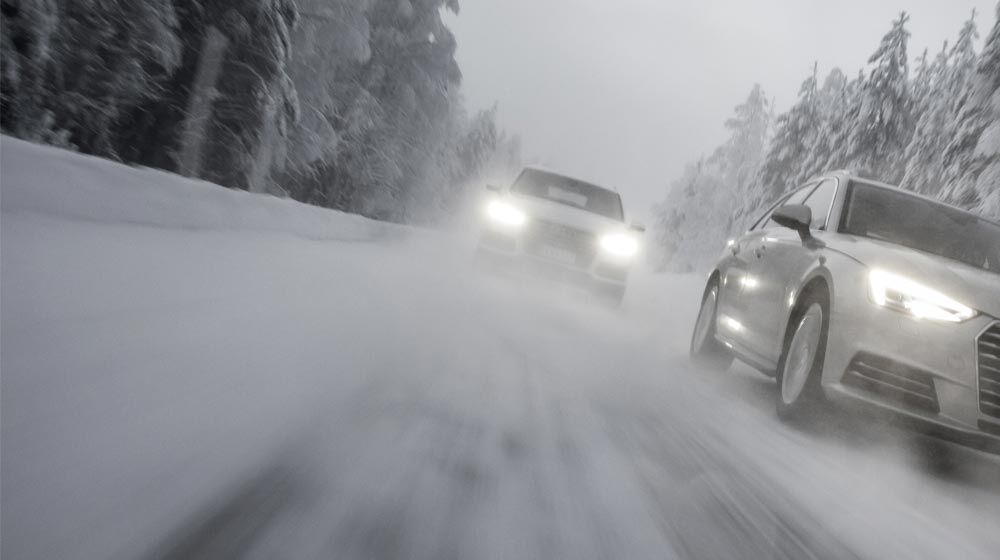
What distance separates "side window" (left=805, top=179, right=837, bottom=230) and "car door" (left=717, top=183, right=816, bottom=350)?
32 cm

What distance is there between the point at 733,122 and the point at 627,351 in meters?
47.9

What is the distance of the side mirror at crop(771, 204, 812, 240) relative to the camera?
4.71 meters

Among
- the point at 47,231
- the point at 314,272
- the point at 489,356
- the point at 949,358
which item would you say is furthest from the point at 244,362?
the point at 949,358

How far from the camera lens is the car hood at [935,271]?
359 cm

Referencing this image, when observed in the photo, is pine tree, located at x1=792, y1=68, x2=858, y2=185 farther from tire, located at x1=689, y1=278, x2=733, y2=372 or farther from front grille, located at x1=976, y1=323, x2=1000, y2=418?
front grille, located at x1=976, y1=323, x2=1000, y2=418

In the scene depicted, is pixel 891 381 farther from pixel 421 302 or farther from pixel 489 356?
pixel 421 302

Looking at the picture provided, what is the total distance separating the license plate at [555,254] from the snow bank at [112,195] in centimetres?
325

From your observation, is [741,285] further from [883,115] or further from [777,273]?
[883,115]

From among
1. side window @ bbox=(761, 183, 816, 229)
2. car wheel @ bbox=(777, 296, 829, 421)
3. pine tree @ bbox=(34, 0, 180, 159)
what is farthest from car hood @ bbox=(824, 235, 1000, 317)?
pine tree @ bbox=(34, 0, 180, 159)

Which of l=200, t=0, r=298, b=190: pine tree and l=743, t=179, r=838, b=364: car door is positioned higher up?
l=200, t=0, r=298, b=190: pine tree

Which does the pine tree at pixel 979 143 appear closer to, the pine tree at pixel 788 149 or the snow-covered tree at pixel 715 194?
the pine tree at pixel 788 149

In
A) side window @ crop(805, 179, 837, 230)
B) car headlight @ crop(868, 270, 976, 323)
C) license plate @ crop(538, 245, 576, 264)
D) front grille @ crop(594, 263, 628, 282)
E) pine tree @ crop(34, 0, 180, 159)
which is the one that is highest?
pine tree @ crop(34, 0, 180, 159)

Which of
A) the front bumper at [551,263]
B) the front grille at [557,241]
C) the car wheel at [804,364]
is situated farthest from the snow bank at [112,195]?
the car wheel at [804,364]

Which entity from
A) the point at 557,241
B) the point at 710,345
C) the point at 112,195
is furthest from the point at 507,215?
the point at 112,195
